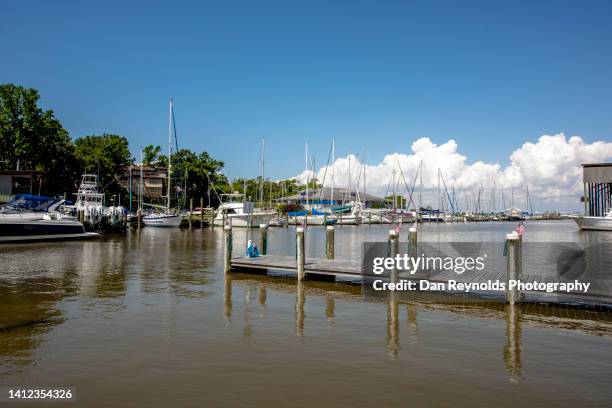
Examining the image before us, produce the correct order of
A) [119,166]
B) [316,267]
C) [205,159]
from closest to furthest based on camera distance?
[316,267] → [119,166] → [205,159]

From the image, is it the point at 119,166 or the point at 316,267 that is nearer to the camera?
the point at 316,267

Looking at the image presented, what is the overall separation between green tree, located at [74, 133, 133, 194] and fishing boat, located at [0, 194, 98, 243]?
35.1m

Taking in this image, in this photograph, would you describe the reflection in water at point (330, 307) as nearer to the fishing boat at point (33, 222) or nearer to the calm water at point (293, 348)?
Result: the calm water at point (293, 348)

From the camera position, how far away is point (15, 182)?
60.4m

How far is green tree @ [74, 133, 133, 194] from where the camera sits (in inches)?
3157

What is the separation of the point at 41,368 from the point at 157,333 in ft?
9.17

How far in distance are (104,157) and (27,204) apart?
137ft

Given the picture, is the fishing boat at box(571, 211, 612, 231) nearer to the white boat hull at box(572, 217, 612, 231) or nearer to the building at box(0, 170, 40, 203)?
the white boat hull at box(572, 217, 612, 231)

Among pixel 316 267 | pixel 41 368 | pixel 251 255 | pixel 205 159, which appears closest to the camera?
pixel 41 368

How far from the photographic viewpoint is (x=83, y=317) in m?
12.6

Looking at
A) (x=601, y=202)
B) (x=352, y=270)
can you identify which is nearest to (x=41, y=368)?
(x=352, y=270)

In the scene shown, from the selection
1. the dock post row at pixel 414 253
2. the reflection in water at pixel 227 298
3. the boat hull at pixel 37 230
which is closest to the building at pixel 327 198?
the boat hull at pixel 37 230

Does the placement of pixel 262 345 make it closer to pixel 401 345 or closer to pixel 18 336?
pixel 401 345

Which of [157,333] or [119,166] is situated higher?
[119,166]
